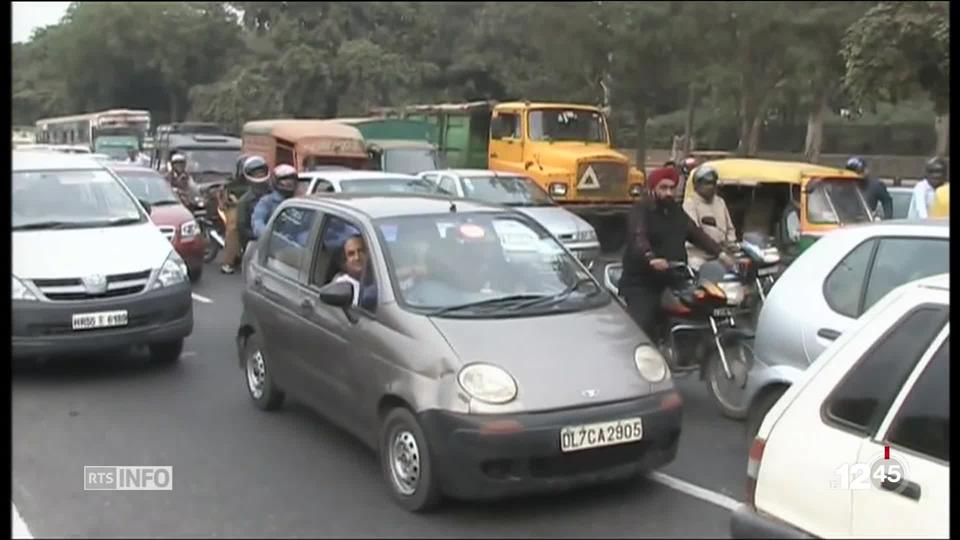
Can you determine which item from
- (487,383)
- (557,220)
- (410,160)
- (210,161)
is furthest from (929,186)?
(210,161)

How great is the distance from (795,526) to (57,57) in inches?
2041

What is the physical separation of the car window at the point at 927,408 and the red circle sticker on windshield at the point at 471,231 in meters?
2.93

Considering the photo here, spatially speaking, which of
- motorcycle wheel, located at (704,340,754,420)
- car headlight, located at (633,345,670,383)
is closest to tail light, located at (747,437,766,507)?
car headlight, located at (633,345,670,383)

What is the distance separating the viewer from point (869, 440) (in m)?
3.16

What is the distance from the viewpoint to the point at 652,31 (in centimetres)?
2294

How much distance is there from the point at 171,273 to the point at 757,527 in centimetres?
557

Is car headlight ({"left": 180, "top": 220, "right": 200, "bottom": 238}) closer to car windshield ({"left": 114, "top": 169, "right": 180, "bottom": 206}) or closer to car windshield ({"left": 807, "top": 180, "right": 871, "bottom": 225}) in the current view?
car windshield ({"left": 114, "top": 169, "right": 180, "bottom": 206})

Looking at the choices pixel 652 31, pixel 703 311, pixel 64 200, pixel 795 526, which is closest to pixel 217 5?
pixel 652 31

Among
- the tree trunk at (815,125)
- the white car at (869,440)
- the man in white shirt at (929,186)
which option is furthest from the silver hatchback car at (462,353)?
the tree trunk at (815,125)

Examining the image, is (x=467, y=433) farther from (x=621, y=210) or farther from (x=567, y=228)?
(x=621, y=210)

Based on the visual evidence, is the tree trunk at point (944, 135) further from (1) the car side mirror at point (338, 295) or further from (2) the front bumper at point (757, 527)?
(2) the front bumper at point (757, 527)

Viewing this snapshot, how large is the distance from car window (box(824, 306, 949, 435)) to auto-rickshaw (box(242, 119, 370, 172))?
15.9 meters

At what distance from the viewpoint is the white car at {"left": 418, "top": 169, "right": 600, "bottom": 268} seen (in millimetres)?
13383

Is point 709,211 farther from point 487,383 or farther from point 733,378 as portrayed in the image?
point 487,383
